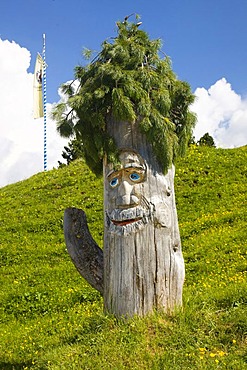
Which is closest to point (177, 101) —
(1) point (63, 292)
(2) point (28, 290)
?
(1) point (63, 292)

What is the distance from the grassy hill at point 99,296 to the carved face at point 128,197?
119 cm

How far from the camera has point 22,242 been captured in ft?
47.5

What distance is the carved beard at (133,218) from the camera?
5.79 metres

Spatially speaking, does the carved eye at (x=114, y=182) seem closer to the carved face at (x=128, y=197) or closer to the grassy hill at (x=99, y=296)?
the carved face at (x=128, y=197)

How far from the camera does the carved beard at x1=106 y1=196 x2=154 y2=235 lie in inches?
228

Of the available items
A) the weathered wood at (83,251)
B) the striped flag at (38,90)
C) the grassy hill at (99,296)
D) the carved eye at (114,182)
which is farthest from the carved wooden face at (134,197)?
the striped flag at (38,90)

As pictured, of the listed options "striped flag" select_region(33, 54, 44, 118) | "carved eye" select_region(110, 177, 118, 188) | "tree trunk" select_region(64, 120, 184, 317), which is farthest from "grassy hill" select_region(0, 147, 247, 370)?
"striped flag" select_region(33, 54, 44, 118)

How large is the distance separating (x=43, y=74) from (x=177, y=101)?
24.3 meters

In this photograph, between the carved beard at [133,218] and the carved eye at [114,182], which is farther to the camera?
the carved eye at [114,182]

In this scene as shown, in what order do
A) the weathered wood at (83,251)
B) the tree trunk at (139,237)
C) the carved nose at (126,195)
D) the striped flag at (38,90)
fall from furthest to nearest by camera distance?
the striped flag at (38,90) → the weathered wood at (83,251) → the carved nose at (126,195) → the tree trunk at (139,237)

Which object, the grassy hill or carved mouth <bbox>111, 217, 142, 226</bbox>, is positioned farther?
carved mouth <bbox>111, 217, 142, 226</bbox>

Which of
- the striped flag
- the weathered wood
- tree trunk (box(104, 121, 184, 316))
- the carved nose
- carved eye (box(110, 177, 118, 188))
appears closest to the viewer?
tree trunk (box(104, 121, 184, 316))

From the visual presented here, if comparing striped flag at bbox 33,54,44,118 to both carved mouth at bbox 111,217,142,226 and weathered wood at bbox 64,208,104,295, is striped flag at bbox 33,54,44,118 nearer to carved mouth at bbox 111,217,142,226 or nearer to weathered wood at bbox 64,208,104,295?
weathered wood at bbox 64,208,104,295

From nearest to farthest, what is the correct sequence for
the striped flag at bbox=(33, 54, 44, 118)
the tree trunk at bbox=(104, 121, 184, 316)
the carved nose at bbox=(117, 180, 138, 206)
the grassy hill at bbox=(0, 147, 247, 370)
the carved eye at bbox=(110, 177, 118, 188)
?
1. the grassy hill at bbox=(0, 147, 247, 370)
2. the tree trunk at bbox=(104, 121, 184, 316)
3. the carved nose at bbox=(117, 180, 138, 206)
4. the carved eye at bbox=(110, 177, 118, 188)
5. the striped flag at bbox=(33, 54, 44, 118)
